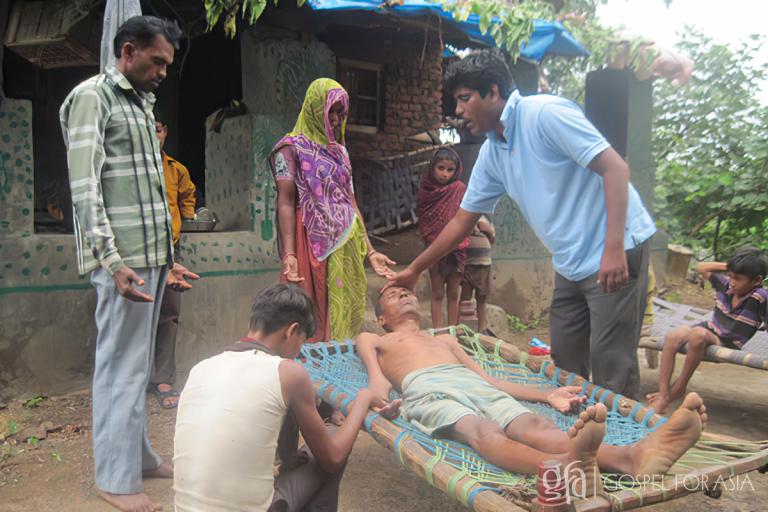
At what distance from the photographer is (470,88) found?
266cm

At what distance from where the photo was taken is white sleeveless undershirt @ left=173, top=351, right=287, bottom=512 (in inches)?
66.6

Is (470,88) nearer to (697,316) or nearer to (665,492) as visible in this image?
(665,492)

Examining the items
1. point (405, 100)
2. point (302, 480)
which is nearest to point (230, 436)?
point (302, 480)

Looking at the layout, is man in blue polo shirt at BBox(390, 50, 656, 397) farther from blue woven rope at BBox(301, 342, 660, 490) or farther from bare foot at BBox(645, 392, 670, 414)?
bare foot at BBox(645, 392, 670, 414)

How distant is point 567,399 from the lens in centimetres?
271

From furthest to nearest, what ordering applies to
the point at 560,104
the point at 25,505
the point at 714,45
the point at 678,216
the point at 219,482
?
the point at 714,45, the point at 678,216, the point at 25,505, the point at 560,104, the point at 219,482

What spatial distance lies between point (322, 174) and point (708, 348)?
269 cm

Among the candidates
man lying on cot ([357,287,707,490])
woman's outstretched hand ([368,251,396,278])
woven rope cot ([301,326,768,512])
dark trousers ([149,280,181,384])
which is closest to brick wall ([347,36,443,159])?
dark trousers ([149,280,181,384])

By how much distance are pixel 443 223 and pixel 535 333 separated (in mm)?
2140

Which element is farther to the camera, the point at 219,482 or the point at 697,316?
the point at 697,316

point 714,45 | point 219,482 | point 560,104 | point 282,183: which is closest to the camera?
point 219,482

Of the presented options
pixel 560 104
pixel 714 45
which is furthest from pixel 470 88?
pixel 714 45

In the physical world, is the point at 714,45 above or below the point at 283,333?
above

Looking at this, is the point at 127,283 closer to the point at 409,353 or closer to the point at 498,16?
the point at 409,353
